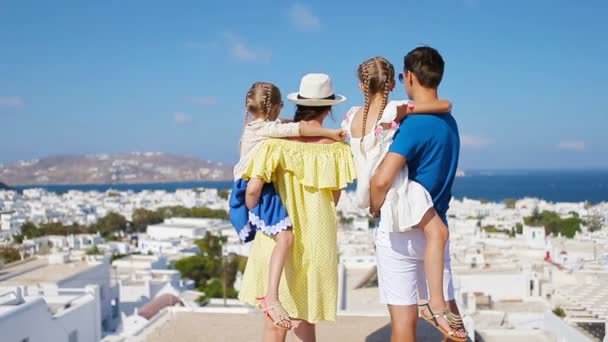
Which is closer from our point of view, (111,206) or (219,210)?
(219,210)

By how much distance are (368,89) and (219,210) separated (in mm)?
63396

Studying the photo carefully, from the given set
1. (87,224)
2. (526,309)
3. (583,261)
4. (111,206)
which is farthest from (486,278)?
(111,206)

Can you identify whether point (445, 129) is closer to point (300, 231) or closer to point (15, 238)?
point (300, 231)

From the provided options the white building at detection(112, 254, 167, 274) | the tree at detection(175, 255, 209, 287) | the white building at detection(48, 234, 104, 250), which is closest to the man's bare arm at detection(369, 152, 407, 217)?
the white building at detection(112, 254, 167, 274)

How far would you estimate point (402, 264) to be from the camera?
212 cm

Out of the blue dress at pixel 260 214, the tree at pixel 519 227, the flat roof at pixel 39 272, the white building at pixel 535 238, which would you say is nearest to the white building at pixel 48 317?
the blue dress at pixel 260 214

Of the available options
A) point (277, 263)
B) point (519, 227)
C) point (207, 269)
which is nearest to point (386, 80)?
point (277, 263)

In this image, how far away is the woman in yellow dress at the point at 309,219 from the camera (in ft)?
7.60

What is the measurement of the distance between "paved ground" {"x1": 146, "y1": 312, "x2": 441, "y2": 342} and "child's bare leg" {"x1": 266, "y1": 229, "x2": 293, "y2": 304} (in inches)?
55.8

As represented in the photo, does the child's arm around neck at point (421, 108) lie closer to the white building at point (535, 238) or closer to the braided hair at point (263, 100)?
the braided hair at point (263, 100)

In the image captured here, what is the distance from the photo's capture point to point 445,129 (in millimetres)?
2062

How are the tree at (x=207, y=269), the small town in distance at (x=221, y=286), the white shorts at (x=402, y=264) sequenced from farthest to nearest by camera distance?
the tree at (x=207, y=269)
the small town in distance at (x=221, y=286)
the white shorts at (x=402, y=264)

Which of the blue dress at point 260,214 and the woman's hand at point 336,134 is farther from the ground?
the woman's hand at point 336,134

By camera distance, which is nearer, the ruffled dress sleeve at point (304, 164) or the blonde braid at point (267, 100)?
the ruffled dress sleeve at point (304, 164)
